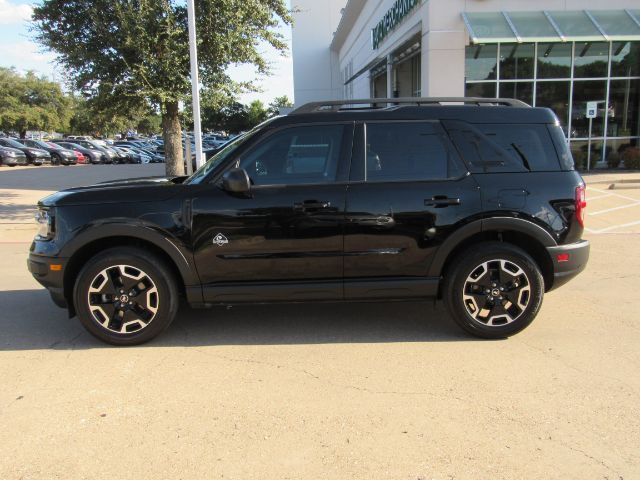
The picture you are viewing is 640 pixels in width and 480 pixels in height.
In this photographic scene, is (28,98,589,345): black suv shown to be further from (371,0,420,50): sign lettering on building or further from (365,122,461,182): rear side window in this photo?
(371,0,420,50): sign lettering on building

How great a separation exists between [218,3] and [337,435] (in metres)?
9.98

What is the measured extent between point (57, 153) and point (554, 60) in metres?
A: 30.9

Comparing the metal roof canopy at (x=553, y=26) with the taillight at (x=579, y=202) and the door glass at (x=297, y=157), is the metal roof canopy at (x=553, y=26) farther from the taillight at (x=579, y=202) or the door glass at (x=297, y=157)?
the door glass at (x=297, y=157)

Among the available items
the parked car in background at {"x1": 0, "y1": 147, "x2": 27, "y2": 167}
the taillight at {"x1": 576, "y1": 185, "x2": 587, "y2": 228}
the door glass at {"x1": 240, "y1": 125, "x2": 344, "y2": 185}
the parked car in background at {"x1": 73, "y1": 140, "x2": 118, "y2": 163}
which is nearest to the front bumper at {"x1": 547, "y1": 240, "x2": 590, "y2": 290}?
the taillight at {"x1": 576, "y1": 185, "x2": 587, "y2": 228}

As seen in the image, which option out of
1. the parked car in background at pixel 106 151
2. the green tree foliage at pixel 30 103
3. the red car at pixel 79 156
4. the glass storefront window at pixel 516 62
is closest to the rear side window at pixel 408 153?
the glass storefront window at pixel 516 62

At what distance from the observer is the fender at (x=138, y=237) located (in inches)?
165

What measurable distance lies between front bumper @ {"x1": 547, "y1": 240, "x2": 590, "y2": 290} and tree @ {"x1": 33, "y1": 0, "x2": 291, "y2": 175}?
8472mm

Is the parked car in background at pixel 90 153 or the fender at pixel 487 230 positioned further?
the parked car in background at pixel 90 153

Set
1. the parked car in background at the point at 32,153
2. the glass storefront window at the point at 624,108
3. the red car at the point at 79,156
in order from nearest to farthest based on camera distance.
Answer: the glass storefront window at the point at 624,108 → the parked car in background at the point at 32,153 → the red car at the point at 79,156

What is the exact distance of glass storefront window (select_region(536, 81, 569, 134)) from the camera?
17266 mm

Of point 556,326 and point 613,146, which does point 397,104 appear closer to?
point 556,326

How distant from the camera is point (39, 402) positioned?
348 centimetres

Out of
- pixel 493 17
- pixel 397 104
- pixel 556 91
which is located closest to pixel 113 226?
pixel 397 104

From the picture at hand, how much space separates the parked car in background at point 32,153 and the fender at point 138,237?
32870 millimetres
